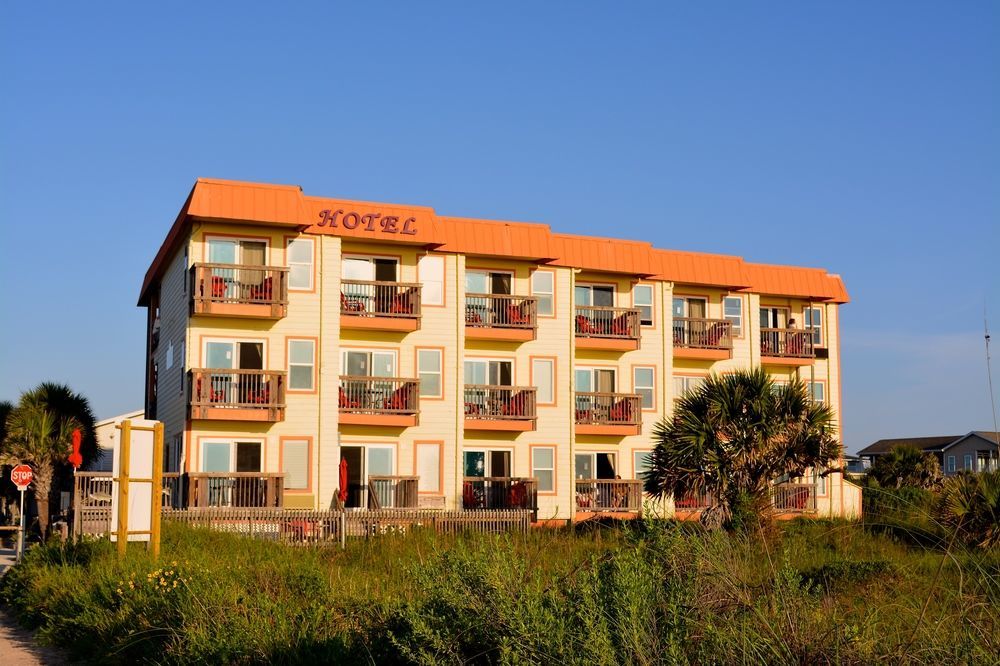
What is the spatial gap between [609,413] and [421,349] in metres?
7.73

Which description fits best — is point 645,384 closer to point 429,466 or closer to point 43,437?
point 429,466

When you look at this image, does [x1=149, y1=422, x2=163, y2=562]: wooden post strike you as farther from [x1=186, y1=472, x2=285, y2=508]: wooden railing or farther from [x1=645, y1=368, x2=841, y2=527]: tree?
[x1=186, y1=472, x2=285, y2=508]: wooden railing

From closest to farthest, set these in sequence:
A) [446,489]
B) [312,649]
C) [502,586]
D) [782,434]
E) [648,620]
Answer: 1. [648,620]
2. [502,586]
3. [312,649]
4. [782,434]
5. [446,489]

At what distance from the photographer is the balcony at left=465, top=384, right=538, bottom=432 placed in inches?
1535

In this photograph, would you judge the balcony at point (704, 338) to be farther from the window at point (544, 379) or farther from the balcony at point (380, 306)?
the balcony at point (380, 306)

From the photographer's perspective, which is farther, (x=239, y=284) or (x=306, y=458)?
(x=306, y=458)

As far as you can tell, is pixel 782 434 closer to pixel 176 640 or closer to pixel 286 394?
pixel 286 394

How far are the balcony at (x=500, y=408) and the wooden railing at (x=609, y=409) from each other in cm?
276

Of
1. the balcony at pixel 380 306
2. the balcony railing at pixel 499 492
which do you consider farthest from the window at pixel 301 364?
the balcony railing at pixel 499 492

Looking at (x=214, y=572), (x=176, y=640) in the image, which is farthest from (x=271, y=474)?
(x=176, y=640)

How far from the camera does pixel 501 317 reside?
131 ft

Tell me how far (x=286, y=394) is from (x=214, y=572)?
893 inches

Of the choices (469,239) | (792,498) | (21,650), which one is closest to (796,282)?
(792,498)

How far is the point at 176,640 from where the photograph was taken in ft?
36.2
